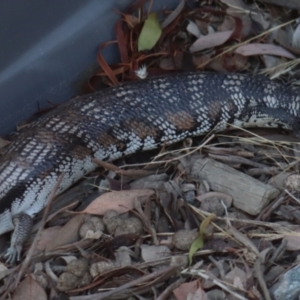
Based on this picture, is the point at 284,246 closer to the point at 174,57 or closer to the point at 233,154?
the point at 233,154

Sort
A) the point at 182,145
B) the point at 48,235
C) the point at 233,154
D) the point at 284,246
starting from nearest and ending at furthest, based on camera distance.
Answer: the point at 284,246 < the point at 48,235 < the point at 233,154 < the point at 182,145

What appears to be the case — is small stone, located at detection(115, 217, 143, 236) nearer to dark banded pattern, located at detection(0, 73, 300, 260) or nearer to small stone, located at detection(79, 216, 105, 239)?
small stone, located at detection(79, 216, 105, 239)

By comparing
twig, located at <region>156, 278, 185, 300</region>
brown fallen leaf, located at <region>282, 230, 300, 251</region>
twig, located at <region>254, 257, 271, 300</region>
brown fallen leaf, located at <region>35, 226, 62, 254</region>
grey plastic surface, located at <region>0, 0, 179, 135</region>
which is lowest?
brown fallen leaf, located at <region>282, 230, 300, 251</region>

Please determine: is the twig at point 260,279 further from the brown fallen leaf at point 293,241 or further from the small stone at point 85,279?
the small stone at point 85,279

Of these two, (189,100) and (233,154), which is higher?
(189,100)

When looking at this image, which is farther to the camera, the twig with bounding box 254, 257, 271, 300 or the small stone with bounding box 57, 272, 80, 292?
the small stone with bounding box 57, 272, 80, 292

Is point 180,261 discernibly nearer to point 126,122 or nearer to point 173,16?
point 126,122

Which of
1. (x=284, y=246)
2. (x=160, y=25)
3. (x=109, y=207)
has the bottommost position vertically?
(x=284, y=246)

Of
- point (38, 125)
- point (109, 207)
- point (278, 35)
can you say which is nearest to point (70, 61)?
point (38, 125)

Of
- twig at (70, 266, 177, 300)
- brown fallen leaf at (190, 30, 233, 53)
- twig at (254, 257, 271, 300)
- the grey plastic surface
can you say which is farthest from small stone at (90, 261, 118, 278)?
brown fallen leaf at (190, 30, 233, 53)

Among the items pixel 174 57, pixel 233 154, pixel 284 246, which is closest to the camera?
pixel 284 246
